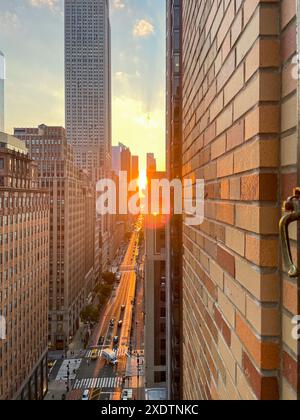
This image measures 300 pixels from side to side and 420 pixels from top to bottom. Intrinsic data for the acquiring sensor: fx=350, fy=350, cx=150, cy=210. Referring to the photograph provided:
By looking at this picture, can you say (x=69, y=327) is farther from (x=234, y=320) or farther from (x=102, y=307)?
(x=234, y=320)

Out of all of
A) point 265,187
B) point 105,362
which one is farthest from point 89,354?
point 265,187

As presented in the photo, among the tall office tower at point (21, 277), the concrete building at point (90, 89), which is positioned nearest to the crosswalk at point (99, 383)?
the tall office tower at point (21, 277)

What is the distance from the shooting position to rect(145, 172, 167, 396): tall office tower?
2114 cm

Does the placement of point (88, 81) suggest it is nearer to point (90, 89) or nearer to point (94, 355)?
point (90, 89)

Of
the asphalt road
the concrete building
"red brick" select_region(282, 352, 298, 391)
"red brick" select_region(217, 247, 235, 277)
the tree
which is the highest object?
the concrete building

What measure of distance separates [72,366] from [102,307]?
1305cm

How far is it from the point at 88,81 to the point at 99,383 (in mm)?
57715

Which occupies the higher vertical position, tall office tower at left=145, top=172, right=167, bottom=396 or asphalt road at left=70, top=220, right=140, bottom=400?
tall office tower at left=145, top=172, right=167, bottom=396

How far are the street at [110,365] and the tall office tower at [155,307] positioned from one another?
1957 millimetres

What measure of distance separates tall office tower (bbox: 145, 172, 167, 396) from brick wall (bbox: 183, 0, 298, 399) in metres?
19.3

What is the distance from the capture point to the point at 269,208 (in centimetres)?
106

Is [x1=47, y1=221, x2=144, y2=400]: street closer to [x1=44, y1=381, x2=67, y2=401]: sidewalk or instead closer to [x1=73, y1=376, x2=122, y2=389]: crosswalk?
[x1=73, y1=376, x2=122, y2=389]: crosswalk

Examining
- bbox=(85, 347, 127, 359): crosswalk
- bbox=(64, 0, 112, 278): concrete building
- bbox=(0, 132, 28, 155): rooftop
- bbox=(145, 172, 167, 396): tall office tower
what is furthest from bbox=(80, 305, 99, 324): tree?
bbox=(64, 0, 112, 278): concrete building

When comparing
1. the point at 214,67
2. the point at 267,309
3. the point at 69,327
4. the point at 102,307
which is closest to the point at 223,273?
the point at 267,309
